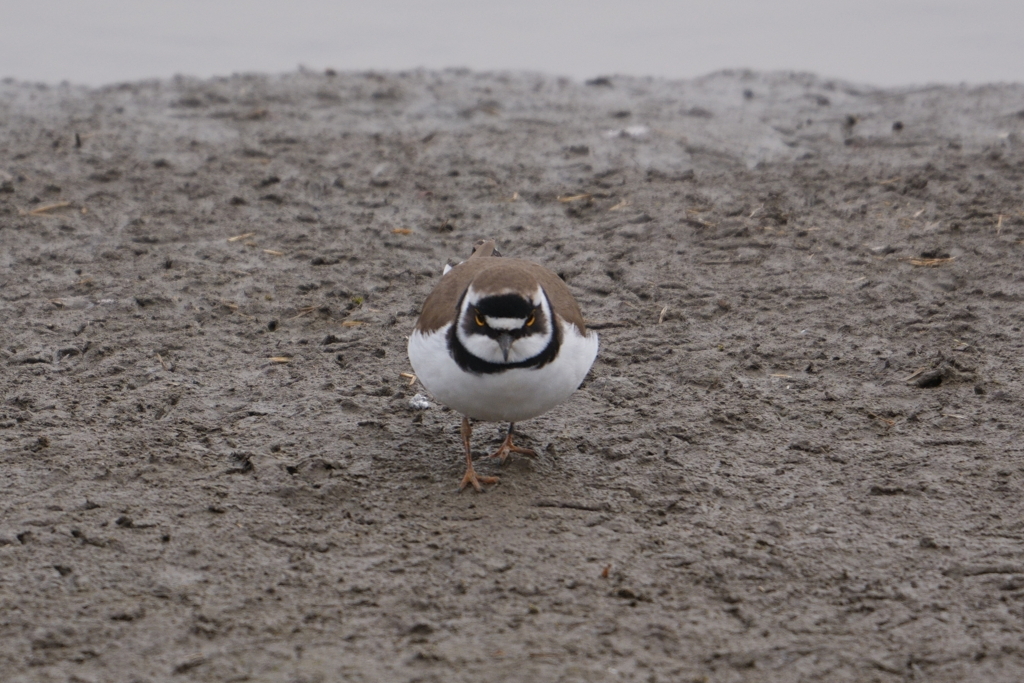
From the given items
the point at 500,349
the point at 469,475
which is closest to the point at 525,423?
the point at 469,475

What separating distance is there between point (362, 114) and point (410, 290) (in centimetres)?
374

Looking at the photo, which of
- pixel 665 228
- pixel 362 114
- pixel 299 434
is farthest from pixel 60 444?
pixel 362 114

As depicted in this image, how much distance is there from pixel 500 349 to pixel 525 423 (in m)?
1.19

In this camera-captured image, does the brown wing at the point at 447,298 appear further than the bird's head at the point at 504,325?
Yes

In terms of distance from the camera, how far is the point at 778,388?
18.1 feet

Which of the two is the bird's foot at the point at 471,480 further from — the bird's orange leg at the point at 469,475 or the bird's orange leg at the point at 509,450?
the bird's orange leg at the point at 509,450

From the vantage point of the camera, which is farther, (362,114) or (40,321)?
(362,114)

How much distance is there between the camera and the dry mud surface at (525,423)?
12.0ft

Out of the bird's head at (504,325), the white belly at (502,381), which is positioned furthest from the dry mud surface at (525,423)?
the bird's head at (504,325)

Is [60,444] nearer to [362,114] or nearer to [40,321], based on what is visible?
[40,321]

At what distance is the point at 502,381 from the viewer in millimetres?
4367

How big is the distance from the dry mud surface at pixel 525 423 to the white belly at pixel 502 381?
42cm

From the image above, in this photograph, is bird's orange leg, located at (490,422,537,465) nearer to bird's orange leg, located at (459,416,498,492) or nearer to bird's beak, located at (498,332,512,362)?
bird's orange leg, located at (459,416,498,492)

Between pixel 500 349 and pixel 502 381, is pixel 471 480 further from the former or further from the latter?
pixel 500 349
